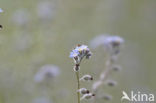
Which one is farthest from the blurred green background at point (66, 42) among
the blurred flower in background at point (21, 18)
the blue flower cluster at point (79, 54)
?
the blue flower cluster at point (79, 54)

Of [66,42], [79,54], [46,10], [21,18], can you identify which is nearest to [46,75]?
[21,18]

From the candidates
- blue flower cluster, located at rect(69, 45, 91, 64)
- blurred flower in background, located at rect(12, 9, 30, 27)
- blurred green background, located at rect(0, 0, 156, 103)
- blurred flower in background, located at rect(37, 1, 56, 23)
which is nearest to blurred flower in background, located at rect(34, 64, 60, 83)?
blurred green background, located at rect(0, 0, 156, 103)

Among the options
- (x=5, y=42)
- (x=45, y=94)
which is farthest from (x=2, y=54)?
(x=45, y=94)

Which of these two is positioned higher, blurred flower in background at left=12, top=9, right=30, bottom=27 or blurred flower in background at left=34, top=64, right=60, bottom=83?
blurred flower in background at left=12, top=9, right=30, bottom=27

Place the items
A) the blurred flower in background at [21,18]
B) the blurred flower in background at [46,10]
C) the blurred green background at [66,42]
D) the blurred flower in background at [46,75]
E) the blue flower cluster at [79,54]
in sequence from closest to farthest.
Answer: the blue flower cluster at [79,54] → the blurred flower in background at [46,75] → the blurred green background at [66,42] → the blurred flower in background at [21,18] → the blurred flower in background at [46,10]

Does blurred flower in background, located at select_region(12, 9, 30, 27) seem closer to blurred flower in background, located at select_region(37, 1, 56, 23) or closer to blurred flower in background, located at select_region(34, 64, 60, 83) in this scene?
blurred flower in background, located at select_region(37, 1, 56, 23)

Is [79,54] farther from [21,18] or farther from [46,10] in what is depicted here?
[46,10]

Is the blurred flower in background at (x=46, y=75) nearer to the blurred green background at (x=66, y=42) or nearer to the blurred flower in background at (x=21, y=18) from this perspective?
the blurred green background at (x=66, y=42)

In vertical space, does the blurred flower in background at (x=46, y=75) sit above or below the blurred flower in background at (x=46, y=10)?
below
